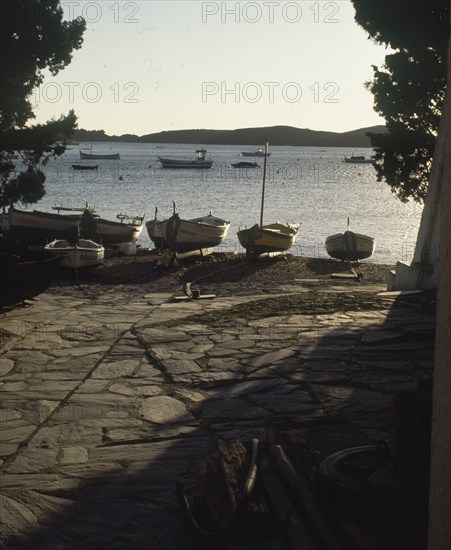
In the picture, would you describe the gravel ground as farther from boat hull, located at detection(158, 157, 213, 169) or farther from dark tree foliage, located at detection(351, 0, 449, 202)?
boat hull, located at detection(158, 157, 213, 169)

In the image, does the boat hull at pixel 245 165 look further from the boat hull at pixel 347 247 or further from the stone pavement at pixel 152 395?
the stone pavement at pixel 152 395

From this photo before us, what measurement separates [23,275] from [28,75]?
19776 mm

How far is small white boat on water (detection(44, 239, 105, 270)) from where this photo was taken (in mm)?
18641

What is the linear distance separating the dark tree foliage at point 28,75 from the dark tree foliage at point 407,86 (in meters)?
12.9

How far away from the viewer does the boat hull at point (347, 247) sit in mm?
28281

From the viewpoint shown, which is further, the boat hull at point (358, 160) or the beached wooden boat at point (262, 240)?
the boat hull at point (358, 160)

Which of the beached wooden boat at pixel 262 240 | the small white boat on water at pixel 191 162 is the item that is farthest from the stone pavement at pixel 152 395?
the small white boat on water at pixel 191 162

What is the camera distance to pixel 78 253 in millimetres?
18891

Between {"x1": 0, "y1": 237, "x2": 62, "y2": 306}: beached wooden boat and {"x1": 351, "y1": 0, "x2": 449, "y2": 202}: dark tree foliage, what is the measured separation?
10.7 meters

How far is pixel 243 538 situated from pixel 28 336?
5732 millimetres

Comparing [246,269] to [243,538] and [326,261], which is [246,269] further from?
[243,538]

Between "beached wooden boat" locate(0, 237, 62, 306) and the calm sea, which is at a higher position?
"beached wooden boat" locate(0, 237, 62, 306)

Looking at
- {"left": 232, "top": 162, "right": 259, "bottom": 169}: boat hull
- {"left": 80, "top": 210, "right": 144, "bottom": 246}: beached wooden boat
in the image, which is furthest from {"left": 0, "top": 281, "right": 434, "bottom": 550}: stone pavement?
{"left": 232, "top": 162, "right": 259, "bottom": 169}: boat hull

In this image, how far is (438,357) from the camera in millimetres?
2801
